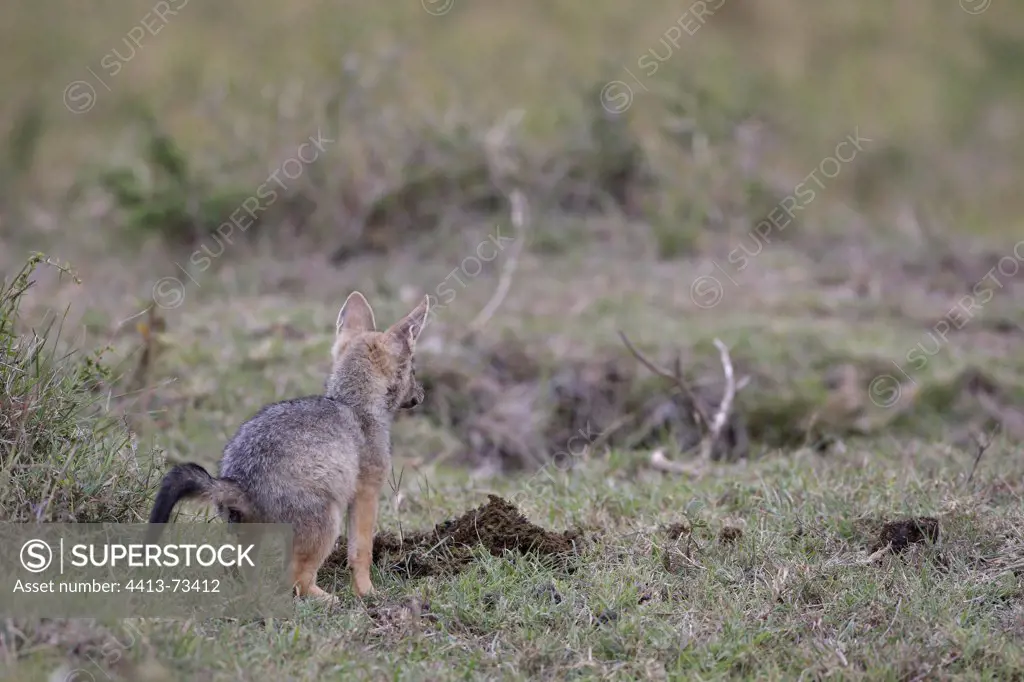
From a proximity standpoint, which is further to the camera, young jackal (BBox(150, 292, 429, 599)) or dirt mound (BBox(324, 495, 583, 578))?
dirt mound (BBox(324, 495, 583, 578))

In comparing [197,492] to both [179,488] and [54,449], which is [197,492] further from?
[54,449]

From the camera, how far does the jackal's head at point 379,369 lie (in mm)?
5145

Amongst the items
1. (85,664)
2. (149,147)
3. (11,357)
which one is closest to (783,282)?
(149,147)

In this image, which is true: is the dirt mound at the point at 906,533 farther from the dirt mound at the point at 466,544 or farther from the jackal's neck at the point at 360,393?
the jackal's neck at the point at 360,393

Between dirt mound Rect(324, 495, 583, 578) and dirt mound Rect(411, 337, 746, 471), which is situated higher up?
dirt mound Rect(411, 337, 746, 471)

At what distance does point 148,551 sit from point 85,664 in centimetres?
81

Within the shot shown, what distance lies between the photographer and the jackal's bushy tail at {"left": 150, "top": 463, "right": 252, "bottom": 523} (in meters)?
4.22

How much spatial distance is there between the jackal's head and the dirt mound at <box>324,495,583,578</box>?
0.57 meters

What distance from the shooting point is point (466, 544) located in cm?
517

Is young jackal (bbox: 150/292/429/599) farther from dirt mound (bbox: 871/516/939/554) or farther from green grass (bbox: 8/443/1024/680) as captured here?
dirt mound (bbox: 871/516/939/554)

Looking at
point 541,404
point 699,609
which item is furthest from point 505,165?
point 699,609

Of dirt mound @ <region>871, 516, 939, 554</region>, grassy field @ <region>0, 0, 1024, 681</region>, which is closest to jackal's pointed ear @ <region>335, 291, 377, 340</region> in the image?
grassy field @ <region>0, 0, 1024, 681</region>

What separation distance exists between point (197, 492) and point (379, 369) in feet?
3.57

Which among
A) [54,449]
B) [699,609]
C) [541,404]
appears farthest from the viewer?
[541,404]
